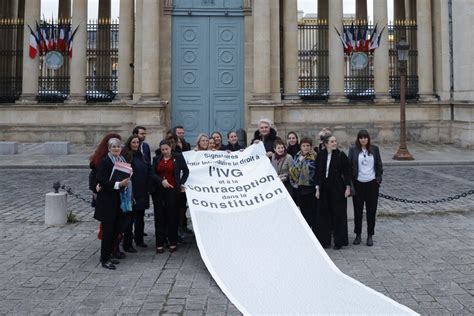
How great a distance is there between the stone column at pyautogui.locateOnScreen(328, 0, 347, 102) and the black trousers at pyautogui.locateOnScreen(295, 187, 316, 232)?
54.9ft

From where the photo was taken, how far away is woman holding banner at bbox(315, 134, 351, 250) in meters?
7.96

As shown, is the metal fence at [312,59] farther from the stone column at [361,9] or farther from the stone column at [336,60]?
the stone column at [361,9]

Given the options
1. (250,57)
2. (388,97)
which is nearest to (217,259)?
(250,57)

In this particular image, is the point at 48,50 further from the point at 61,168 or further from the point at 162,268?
the point at 162,268

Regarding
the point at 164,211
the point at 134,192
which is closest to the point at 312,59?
the point at 164,211

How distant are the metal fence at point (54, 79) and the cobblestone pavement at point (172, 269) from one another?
48.9 feet

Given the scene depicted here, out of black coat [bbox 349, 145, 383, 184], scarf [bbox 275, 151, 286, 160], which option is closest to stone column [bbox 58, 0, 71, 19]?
scarf [bbox 275, 151, 286, 160]

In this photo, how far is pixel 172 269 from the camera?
7.07 meters

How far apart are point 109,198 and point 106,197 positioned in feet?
0.14

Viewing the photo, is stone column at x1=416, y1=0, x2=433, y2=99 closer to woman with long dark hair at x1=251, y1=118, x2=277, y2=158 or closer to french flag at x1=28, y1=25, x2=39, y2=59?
woman with long dark hair at x1=251, y1=118, x2=277, y2=158

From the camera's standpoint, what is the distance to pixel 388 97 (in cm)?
2466

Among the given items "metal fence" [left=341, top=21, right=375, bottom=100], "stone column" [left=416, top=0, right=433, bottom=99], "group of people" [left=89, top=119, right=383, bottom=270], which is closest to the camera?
"group of people" [left=89, top=119, right=383, bottom=270]

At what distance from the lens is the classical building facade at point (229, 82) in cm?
2270

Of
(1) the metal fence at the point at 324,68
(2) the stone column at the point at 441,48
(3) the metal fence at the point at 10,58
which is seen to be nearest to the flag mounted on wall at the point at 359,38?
(1) the metal fence at the point at 324,68
